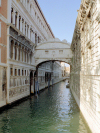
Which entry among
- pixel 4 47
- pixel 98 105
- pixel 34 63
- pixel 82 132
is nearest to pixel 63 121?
pixel 82 132

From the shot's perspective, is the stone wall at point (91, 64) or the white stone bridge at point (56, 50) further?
the white stone bridge at point (56, 50)

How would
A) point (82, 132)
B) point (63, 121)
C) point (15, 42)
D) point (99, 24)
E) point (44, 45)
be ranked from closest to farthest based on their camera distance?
1. point (99, 24)
2. point (82, 132)
3. point (63, 121)
4. point (15, 42)
5. point (44, 45)

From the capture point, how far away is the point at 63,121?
9.79 metres

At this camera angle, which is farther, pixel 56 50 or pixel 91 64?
pixel 56 50

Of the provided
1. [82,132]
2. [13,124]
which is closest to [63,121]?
[82,132]

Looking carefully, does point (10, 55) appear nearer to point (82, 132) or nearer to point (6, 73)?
point (6, 73)

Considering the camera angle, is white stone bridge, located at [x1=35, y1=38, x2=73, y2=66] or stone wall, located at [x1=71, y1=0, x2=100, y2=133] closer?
stone wall, located at [x1=71, y1=0, x2=100, y2=133]

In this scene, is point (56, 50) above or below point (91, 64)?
above

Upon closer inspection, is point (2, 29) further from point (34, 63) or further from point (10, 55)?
point (34, 63)

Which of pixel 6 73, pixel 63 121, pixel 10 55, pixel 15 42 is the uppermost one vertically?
pixel 15 42

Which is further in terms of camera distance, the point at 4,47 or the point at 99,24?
the point at 4,47

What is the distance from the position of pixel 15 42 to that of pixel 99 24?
10.3 meters

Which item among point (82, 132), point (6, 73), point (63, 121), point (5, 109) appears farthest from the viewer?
point (6, 73)

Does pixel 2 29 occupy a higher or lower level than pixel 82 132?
higher
